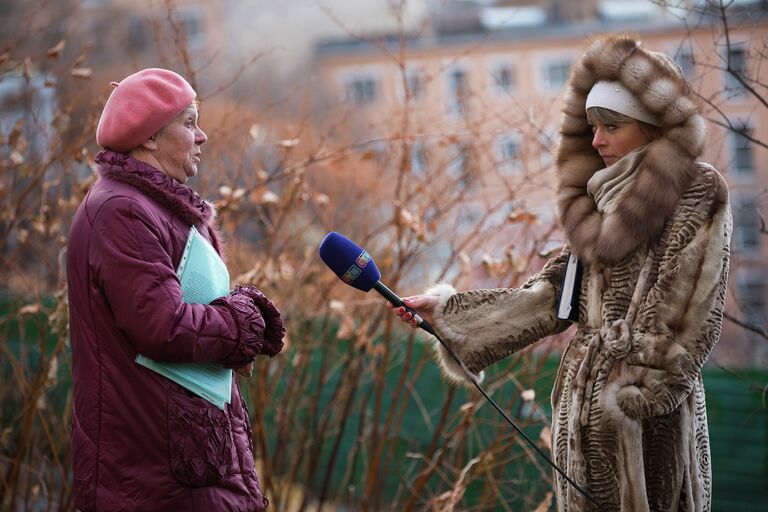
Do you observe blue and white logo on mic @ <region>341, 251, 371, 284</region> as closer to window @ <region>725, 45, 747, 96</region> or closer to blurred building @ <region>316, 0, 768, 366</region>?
blurred building @ <region>316, 0, 768, 366</region>

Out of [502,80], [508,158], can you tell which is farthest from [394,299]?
[502,80]

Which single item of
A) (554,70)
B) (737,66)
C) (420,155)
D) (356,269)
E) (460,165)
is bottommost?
(554,70)

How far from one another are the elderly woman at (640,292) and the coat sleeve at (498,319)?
0.14 metres

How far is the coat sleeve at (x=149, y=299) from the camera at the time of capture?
279 cm

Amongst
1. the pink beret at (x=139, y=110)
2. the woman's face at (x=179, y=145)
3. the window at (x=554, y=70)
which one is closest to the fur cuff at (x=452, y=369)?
the woman's face at (x=179, y=145)

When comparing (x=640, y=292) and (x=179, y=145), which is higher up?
(x=179, y=145)

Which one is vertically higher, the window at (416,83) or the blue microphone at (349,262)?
the blue microphone at (349,262)

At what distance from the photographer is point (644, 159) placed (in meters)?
3.17

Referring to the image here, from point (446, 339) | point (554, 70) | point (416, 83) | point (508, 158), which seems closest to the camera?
point (446, 339)

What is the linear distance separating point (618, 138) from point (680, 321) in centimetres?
61

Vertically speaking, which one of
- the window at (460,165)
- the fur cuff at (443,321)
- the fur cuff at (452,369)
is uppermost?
the fur cuff at (443,321)

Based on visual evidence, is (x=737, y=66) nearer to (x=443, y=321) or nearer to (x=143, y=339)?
(x=443, y=321)

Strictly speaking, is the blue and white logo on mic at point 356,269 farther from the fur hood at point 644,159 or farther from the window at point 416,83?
the window at point 416,83

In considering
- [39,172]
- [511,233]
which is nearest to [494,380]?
[511,233]
